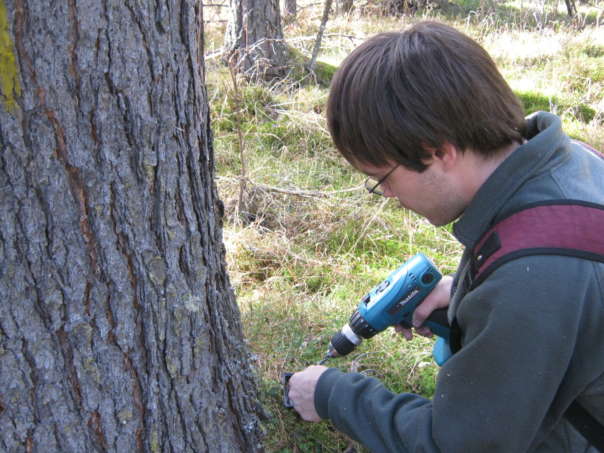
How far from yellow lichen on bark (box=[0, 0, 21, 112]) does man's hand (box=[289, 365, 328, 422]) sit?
1.29 metres

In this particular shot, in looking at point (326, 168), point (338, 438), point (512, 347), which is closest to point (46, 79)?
point (512, 347)

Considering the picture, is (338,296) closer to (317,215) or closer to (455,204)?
(317,215)

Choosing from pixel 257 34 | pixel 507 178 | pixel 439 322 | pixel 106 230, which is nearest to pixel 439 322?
pixel 439 322

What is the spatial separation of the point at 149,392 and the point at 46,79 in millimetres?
892

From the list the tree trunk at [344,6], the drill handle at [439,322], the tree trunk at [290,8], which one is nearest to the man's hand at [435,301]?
the drill handle at [439,322]

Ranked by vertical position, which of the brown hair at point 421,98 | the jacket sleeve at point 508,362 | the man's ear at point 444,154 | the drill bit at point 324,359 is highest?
the brown hair at point 421,98

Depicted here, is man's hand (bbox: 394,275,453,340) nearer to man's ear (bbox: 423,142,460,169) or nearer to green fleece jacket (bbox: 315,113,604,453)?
green fleece jacket (bbox: 315,113,604,453)

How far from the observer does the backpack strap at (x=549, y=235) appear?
1308 mm

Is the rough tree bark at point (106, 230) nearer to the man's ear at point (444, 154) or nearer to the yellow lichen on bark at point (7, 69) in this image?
the yellow lichen on bark at point (7, 69)

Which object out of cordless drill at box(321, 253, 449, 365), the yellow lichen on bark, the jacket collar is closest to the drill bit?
cordless drill at box(321, 253, 449, 365)

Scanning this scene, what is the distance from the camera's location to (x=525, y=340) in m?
1.33

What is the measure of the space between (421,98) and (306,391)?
108cm

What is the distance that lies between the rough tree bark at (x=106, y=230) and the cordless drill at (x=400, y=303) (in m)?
0.71

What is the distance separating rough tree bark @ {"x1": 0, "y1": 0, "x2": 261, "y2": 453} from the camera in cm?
120
